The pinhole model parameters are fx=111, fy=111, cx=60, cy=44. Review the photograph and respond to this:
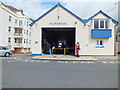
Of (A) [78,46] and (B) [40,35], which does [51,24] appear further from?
(A) [78,46]

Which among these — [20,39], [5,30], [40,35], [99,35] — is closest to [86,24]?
[99,35]

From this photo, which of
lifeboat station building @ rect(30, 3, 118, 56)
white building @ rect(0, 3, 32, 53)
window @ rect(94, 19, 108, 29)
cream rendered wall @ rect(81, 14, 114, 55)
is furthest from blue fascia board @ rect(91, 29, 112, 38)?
white building @ rect(0, 3, 32, 53)

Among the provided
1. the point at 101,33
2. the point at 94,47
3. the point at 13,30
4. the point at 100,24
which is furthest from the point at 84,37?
the point at 13,30

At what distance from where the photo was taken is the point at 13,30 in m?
33.3

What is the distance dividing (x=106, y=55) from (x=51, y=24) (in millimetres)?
9545

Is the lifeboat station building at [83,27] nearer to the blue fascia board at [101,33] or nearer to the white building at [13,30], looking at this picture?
the blue fascia board at [101,33]

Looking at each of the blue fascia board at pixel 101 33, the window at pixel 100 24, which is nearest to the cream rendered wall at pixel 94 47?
the blue fascia board at pixel 101 33

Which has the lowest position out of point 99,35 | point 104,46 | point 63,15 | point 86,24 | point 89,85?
point 89,85

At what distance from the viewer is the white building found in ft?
91.3

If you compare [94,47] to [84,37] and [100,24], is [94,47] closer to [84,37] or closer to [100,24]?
[84,37]

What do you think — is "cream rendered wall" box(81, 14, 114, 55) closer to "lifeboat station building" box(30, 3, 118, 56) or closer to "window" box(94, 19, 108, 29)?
"lifeboat station building" box(30, 3, 118, 56)

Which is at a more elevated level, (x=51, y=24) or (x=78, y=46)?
(x=51, y=24)

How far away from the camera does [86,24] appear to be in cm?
1686

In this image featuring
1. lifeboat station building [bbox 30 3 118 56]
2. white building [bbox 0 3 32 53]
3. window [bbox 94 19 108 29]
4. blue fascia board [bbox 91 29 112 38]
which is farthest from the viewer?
white building [bbox 0 3 32 53]
